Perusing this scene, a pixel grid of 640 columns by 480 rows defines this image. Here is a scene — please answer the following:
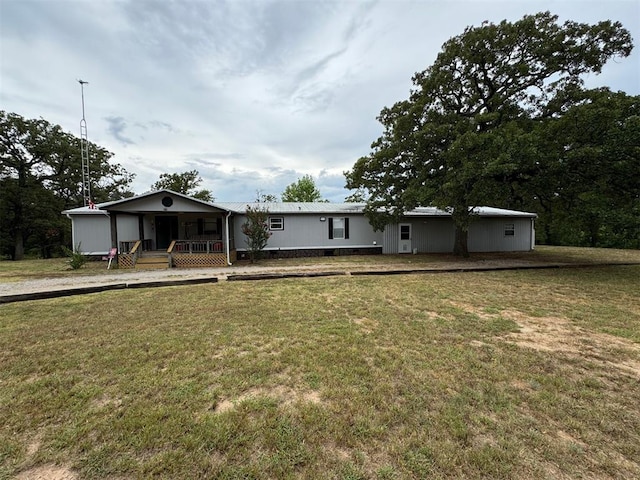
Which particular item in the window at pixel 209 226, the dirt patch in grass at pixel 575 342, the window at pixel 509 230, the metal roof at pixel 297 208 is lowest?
the dirt patch in grass at pixel 575 342

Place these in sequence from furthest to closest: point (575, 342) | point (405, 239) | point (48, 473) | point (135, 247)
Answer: point (405, 239) → point (135, 247) → point (575, 342) → point (48, 473)

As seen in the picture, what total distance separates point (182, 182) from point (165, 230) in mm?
14823

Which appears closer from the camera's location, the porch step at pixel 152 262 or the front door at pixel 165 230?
the porch step at pixel 152 262

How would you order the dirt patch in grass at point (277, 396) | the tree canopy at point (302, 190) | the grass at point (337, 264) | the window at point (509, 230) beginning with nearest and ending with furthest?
the dirt patch in grass at point (277, 396)
the grass at point (337, 264)
the window at point (509, 230)
the tree canopy at point (302, 190)

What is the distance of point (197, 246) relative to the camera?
12938 mm

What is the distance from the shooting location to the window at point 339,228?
15.6 metres

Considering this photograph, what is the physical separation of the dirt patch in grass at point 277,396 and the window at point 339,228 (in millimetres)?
13083

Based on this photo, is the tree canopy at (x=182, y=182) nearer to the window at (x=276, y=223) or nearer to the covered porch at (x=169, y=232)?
the covered porch at (x=169, y=232)

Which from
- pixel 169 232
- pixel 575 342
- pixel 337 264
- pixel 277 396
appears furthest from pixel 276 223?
pixel 575 342

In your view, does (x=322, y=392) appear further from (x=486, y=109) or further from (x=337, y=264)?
(x=486, y=109)

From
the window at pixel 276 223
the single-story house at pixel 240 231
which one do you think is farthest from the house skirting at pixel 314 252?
the window at pixel 276 223

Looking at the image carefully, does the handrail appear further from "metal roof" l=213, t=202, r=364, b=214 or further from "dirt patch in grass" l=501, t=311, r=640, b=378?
"dirt patch in grass" l=501, t=311, r=640, b=378

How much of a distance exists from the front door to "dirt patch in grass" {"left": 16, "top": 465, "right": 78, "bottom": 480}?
46.4ft

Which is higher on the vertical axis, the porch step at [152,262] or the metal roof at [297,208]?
the metal roof at [297,208]
